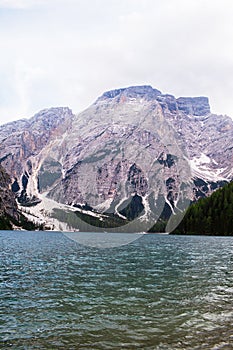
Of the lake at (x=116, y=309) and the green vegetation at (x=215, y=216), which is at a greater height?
the green vegetation at (x=215, y=216)

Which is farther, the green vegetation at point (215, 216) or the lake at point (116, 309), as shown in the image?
the green vegetation at point (215, 216)

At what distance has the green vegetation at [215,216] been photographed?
174m

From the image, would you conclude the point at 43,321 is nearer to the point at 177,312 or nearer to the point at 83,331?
the point at 83,331

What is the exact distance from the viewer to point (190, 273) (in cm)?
4506

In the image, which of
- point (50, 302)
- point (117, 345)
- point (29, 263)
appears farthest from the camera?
point (29, 263)

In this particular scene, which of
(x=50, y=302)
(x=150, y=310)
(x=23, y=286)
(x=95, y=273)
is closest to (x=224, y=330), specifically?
(x=150, y=310)

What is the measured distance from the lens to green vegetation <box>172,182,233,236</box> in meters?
174

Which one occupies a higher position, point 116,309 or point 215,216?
point 215,216

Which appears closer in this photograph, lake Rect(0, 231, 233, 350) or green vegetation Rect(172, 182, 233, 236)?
lake Rect(0, 231, 233, 350)

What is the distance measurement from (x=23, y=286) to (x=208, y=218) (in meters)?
157

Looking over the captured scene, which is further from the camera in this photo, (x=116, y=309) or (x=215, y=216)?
(x=215, y=216)

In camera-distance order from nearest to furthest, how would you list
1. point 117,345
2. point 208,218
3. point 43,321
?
point 117,345 → point 43,321 → point 208,218

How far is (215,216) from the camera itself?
182 m

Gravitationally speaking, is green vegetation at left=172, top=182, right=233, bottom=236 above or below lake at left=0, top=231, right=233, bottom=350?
above
